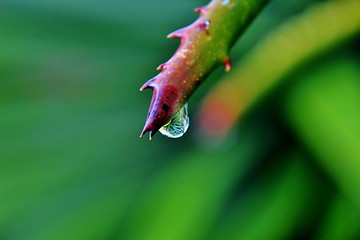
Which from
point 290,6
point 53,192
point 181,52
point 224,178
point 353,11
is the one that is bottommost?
point 53,192

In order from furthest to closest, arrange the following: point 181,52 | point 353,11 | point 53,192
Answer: point 53,192, point 353,11, point 181,52

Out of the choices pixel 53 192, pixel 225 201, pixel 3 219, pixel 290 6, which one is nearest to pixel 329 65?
pixel 290 6

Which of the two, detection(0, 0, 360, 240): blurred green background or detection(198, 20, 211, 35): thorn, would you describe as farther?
detection(0, 0, 360, 240): blurred green background

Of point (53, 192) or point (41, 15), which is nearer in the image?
point (53, 192)

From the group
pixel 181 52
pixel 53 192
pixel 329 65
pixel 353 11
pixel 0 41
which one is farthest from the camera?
pixel 0 41

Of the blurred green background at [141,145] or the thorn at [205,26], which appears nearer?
the thorn at [205,26]

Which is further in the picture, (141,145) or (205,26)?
(141,145)

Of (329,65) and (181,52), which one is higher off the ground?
(329,65)

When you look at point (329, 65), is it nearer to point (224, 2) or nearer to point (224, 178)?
point (224, 178)
